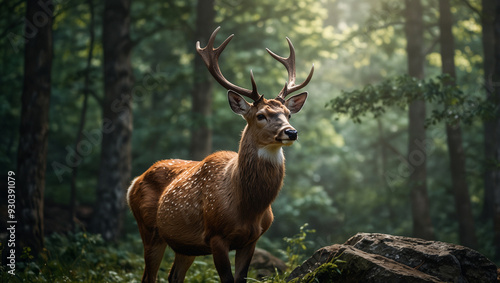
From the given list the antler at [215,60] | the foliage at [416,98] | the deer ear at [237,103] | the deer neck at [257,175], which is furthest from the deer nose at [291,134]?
the foliage at [416,98]

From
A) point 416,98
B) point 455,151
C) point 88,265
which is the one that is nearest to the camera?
point 88,265

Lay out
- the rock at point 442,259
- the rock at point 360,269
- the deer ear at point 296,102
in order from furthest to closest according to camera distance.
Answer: the deer ear at point 296,102
the rock at point 442,259
the rock at point 360,269

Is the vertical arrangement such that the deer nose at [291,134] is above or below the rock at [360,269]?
above

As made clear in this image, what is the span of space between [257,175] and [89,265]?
3981mm

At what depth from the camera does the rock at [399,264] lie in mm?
4824

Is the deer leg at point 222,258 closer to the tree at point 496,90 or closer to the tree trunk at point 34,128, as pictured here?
the tree trunk at point 34,128

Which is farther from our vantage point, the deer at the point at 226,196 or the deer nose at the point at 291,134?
the deer at the point at 226,196

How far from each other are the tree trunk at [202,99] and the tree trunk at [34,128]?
4.90 metres

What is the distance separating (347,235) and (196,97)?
20.4ft

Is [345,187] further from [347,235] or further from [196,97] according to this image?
[196,97]

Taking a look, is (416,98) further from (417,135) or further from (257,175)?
(417,135)

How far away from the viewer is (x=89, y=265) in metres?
8.00

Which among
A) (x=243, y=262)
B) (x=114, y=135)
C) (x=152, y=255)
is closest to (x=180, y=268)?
(x=152, y=255)

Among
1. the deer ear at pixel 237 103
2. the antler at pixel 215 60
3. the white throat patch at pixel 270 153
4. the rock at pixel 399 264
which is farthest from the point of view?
the antler at pixel 215 60
